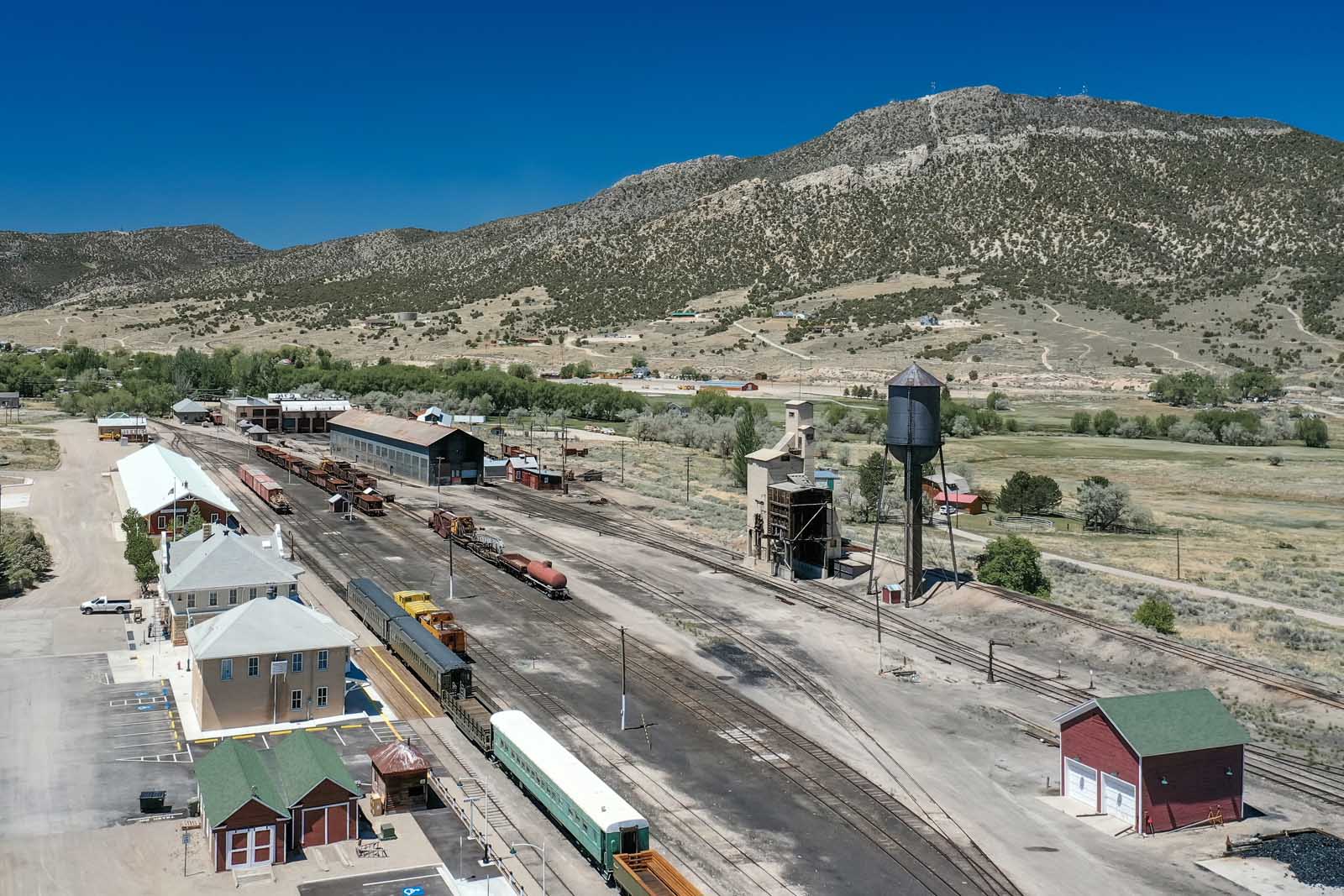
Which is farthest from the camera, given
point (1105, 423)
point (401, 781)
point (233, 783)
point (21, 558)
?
point (1105, 423)

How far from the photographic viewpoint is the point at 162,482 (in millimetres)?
84312

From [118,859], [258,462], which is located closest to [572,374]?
[258,462]

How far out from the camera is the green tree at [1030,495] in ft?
313

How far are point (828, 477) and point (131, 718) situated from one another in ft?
180

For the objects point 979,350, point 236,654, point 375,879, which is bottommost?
point 375,879

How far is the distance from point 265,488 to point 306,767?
6473cm

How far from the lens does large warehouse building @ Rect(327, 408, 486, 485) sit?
10712cm

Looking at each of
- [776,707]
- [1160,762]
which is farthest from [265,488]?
[1160,762]

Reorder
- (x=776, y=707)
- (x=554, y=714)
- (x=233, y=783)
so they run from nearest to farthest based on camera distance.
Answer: (x=233, y=783), (x=554, y=714), (x=776, y=707)

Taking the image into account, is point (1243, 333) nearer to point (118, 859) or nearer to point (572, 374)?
point (572, 374)

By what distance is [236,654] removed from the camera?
44656 millimetres

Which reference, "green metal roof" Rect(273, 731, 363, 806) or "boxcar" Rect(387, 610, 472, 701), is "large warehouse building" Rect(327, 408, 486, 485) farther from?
"green metal roof" Rect(273, 731, 363, 806)

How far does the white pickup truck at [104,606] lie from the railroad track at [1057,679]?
92.3ft

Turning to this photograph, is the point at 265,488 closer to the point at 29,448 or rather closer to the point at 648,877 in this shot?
the point at 29,448
